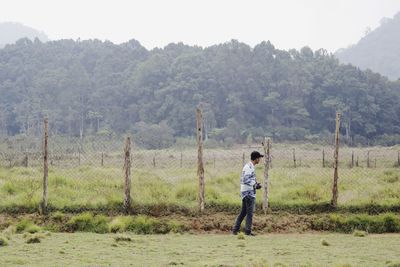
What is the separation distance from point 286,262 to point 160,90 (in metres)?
90.1

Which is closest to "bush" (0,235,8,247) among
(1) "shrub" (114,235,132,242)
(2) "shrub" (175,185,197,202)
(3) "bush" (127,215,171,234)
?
(1) "shrub" (114,235,132,242)

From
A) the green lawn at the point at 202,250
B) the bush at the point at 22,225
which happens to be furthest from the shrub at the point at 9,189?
the green lawn at the point at 202,250

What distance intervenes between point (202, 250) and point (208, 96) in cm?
8739

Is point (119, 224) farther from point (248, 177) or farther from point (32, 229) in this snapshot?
point (248, 177)

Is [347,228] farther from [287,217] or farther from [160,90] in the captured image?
[160,90]

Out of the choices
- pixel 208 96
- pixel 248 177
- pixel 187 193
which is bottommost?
pixel 187 193

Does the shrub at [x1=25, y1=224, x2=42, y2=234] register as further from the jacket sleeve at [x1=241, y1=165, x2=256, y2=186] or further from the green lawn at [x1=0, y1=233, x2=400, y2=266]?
the jacket sleeve at [x1=241, y1=165, x2=256, y2=186]

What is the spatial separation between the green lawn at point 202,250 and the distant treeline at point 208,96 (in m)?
70.5

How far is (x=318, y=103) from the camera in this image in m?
97.0

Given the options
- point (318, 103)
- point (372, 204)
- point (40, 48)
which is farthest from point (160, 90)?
point (372, 204)

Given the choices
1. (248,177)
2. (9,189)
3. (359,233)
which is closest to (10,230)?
(9,189)

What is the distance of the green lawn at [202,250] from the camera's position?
344 inches

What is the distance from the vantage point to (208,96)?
97000mm

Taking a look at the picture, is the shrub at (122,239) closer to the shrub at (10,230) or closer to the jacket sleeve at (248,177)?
the shrub at (10,230)
